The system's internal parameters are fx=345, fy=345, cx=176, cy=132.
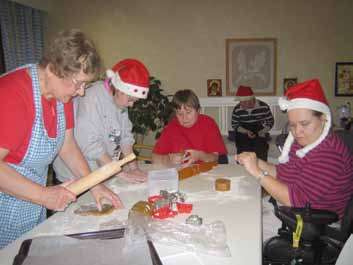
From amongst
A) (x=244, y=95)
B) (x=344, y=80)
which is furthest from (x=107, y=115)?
(x=344, y=80)

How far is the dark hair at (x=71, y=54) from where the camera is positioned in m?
1.20

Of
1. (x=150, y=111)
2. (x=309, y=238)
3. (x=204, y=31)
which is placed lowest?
(x=309, y=238)

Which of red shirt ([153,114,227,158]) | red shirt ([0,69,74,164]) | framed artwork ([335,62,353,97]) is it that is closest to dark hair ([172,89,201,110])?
red shirt ([153,114,227,158])

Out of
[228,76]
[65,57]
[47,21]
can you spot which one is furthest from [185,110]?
[47,21]

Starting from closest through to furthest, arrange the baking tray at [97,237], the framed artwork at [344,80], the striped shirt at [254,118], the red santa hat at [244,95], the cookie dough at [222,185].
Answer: the baking tray at [97,237] < the cookie dough at [222,185] < the striped shirt at [254,118] < the red santa hat at [244,95] < the framed artwork at [344,80]

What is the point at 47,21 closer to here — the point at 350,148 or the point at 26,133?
the point at 26,133

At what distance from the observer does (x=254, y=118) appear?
4332 millimetres

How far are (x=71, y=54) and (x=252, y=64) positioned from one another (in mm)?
4053

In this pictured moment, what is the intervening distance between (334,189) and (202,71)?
371 cm

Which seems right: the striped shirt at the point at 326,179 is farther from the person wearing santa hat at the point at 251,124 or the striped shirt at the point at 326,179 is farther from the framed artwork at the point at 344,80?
the framed artwork at the point at 344,80

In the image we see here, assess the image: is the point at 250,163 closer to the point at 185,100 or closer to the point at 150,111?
the point at 185,100

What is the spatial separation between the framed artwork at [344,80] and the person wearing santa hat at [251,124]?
1.26 m

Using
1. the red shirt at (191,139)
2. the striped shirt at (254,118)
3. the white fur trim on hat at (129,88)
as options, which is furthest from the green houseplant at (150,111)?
the white fur trim on hat at (129,88)

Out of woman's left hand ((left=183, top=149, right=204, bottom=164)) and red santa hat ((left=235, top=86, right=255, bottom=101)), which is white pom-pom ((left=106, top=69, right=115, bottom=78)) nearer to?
woman's left hand ((left=183, top=149, right=204, bottom=164))
